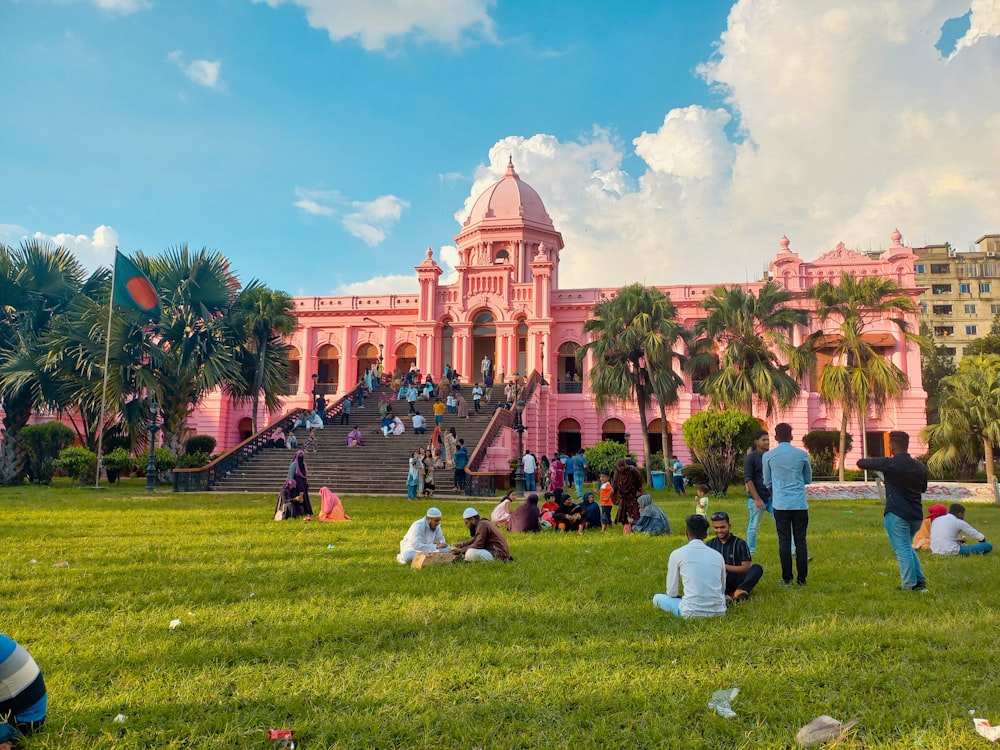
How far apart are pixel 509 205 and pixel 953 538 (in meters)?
33.2

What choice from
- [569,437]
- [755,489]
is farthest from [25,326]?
[755,489]

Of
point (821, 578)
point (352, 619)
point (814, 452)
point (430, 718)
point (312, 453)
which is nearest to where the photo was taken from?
point (430, 718)

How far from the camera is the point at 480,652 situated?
460cm

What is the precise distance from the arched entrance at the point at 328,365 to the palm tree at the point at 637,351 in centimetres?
1898

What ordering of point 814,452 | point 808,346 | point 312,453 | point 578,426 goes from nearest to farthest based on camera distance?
1. point 312,453
2. point 808,346
3. point 814,452
4. point 578,426

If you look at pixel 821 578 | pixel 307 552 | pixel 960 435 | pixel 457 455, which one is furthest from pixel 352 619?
pixel 960 435

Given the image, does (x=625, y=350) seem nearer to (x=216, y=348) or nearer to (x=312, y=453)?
(x=312, y=453)

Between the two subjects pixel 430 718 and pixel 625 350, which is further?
pixel 625 350

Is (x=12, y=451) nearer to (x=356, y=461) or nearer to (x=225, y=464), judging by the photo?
(x=225, y=464)

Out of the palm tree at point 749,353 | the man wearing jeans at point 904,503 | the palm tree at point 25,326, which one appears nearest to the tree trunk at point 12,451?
the palm tree at point 25,326

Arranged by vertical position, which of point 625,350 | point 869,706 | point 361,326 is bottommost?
point 869,706

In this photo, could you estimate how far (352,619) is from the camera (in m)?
5.40

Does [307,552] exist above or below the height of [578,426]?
below

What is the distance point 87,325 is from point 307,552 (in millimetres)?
18067
